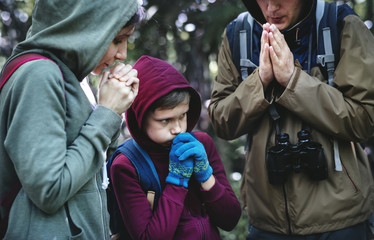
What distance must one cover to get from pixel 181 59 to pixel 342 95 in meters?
3.48

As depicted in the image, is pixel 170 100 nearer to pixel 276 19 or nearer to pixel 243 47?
pixel 243 47

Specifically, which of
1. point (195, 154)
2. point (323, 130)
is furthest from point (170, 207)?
point (323, 130)

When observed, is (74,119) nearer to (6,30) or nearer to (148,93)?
(148,93)

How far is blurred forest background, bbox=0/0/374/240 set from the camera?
416 centimetres

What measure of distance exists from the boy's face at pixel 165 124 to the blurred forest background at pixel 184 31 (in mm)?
2165

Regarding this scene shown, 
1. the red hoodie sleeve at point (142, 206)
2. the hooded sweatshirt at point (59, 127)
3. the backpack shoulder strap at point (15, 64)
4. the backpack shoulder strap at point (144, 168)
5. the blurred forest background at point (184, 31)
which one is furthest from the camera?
the blurred forest background at point (184, 31)

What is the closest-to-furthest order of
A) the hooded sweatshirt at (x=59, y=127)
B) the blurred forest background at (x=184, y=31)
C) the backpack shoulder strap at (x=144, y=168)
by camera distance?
the hooded sweatshirt at (x=59, y=127)
the backpack shoulder strap at (x=144, y=168)
the blurred forest background at (x=184, y=31)

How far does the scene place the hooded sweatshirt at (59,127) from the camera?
1.42 meters

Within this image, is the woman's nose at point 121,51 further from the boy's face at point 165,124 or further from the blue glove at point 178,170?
the blue glove at point 178,170

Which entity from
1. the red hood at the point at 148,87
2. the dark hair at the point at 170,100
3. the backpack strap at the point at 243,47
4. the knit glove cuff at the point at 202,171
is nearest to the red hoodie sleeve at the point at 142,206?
the knit glove cuff at the point at 202,171

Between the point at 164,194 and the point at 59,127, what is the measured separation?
790mm

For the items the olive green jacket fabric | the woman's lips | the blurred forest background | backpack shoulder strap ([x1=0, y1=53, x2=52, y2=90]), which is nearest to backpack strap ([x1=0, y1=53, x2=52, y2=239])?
backpack shoulder strap ([x1=0, y1=53, x2=52, y2=90])

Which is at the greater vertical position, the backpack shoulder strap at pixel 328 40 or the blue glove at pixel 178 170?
the backpack shoulder strap at pixel 328 40

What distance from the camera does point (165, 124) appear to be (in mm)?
2180
